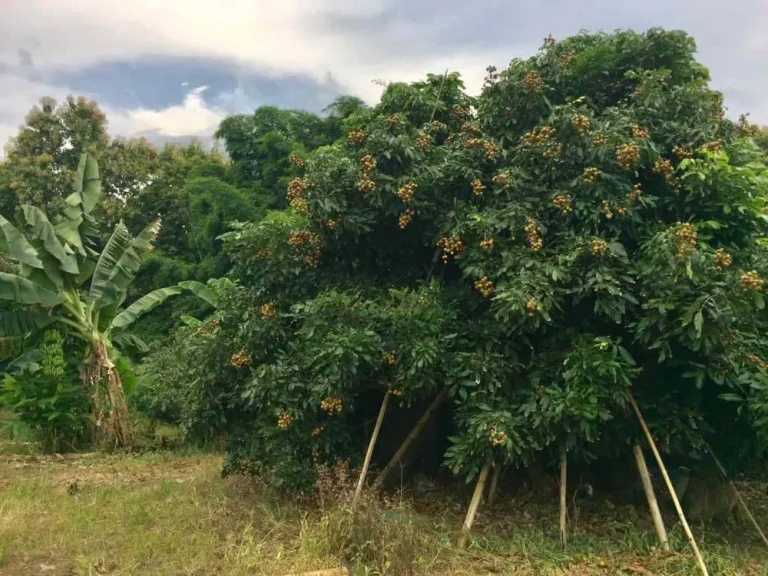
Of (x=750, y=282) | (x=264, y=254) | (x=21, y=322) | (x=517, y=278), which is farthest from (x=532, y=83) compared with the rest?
(x=21, y=322)

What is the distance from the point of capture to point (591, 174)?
5043 mm

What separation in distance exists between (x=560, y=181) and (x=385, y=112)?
209 centimetres

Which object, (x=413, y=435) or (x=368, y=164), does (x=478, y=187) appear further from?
(x=413, y=435)

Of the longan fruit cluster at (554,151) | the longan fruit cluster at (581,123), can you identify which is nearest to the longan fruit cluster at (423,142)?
the longan fruit cluster at (554,151)

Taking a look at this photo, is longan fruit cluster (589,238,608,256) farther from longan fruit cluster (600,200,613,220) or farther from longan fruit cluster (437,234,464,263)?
longan fruit cluster (437,234,464,263)

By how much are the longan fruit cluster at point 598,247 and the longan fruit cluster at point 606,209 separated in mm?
322

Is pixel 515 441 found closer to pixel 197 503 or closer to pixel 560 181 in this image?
pixel 560 181

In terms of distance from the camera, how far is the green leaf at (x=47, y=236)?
9016 mm

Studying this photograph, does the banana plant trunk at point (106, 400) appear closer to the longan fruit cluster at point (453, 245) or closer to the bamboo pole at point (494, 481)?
the bamboo pole at point (494, 481)

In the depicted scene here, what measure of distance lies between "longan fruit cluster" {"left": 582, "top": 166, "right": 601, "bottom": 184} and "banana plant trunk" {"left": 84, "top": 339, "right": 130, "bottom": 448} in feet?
25.7

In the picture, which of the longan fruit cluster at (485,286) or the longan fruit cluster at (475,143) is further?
the longan fruit cluster at (475,143)

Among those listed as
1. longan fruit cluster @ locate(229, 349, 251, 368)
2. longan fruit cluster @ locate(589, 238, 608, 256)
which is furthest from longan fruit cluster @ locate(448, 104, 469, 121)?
longan fruit cluster @ locate(229, 349, 251, 368)

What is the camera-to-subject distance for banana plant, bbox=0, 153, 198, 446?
9406 mm

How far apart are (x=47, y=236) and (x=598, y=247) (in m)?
7.60
